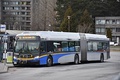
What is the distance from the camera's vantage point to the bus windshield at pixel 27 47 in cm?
2820

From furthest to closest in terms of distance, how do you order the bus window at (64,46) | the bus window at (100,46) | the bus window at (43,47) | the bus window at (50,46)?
the bus window at (100,46) → the bus window at (64,46) → the bus window at (50,46) → the bus window at (43,47)

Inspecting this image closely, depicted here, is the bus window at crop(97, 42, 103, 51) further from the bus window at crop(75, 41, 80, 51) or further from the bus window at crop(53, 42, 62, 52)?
the bus window at crop(53, 42, 62, 52)

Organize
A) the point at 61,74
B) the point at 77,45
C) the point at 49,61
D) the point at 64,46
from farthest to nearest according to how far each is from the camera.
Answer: the point at 77,45 < the point at 64,46 < the point at 49,61 < the point at 61,74

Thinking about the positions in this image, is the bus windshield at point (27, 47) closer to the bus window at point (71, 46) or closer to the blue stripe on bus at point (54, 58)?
the blue stripe on bus at point (54, 58)

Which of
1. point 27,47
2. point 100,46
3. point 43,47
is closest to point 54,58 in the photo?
point 43,47

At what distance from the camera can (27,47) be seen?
28375 millimetres

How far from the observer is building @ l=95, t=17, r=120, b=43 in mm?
128500

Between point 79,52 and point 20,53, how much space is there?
7629 millimetres

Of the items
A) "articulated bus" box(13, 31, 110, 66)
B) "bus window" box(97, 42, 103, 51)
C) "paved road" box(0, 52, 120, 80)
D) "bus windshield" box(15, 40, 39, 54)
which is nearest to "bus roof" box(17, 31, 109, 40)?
"articulated bus" box(13, 31, 110, 66)

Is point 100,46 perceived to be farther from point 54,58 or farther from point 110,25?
point 110,25

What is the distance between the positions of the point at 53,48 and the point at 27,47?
2539mm

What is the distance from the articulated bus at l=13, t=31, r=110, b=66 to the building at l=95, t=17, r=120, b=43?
9249cm

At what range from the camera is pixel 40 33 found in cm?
2900

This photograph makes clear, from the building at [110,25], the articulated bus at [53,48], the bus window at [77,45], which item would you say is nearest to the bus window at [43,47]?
the articulated bus at [53,48]
